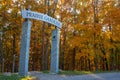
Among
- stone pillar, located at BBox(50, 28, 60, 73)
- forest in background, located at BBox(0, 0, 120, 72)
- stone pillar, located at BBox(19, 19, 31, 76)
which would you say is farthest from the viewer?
forest in background, located at BBox(0, 0, 120, 72)

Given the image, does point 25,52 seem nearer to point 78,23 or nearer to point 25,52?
point 25,52

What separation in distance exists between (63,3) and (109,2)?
6104 mm

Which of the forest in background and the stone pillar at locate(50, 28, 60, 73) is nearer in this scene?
the stone pillar at locate(50, 28, 60, 73)

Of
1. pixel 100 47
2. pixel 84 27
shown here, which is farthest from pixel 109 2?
pixel 100 47

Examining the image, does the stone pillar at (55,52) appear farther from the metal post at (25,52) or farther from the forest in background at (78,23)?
the forest in background at (78,23)

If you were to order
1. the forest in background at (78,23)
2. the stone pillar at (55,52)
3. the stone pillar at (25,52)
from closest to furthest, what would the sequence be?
1. the stone pillar at (25,52)
2. the stone pillar at (55,52)
3. the forest in background at (78,23)

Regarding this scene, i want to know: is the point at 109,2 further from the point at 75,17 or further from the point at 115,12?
the point at 75,17

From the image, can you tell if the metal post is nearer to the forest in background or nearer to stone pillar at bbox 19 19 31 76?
stone pillar at bbox 19 19 31 76

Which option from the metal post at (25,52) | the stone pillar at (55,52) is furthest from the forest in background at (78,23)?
the metal post at (25,52)

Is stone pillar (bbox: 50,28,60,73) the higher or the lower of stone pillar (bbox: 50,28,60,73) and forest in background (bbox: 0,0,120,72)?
the lower

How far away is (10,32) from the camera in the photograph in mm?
31641

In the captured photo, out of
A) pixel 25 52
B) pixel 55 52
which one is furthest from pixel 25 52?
pixel 55 52

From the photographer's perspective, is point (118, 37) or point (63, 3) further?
point (63, 3)

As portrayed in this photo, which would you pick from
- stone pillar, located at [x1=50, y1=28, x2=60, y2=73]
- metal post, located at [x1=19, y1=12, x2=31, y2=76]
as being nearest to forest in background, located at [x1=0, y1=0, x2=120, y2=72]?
stone pillar, located at [x1=50, y1=28, x2=60, y2=73]
